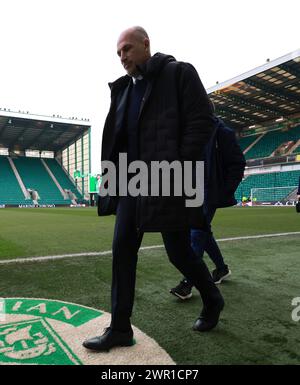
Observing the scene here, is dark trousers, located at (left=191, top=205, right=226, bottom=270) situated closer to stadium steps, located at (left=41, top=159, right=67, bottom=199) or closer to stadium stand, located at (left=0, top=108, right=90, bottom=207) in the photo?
stadium stand, located at (left=0, top=108, right=90, bottom=207)

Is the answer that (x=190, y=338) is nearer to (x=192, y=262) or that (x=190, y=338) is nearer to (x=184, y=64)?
(x=192, y=262)

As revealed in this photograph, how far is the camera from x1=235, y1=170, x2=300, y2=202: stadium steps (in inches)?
1361

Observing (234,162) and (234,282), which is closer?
(234,162)

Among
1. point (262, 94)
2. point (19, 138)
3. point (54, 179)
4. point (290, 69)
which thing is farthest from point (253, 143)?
point (19, 138)

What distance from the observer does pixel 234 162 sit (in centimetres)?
252

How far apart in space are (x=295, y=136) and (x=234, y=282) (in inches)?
1511

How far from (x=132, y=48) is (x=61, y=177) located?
52.4 metres

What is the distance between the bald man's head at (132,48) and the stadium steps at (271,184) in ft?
113

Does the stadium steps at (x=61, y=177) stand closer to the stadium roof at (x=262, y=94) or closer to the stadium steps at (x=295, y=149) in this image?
the stadium roof at (x=262, y=94)

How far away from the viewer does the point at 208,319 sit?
6.99ft

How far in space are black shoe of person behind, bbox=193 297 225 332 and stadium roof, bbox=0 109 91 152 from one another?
136 feet

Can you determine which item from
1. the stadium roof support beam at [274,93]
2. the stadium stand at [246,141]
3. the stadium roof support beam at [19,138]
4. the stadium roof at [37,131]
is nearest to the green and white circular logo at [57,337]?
the stadium roof support beam at [274,93]
